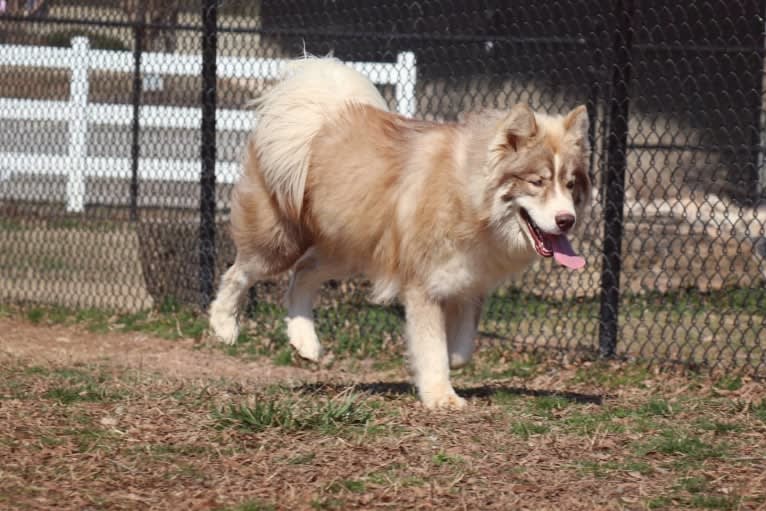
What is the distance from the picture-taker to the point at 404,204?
5.68m

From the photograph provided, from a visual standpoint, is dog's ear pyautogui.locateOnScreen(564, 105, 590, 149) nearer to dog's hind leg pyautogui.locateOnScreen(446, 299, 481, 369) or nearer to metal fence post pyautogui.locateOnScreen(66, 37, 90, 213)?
dog's hind leg pyautogui.locateOnScreen(446, 299, 481, 369)

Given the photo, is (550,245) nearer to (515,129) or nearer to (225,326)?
(515,129)

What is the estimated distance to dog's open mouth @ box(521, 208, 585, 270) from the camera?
5.37m

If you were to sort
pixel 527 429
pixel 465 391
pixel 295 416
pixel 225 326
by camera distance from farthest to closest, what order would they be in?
pixel 225 326 → pixel 465 391 → pixel 527 429 → pixel 295 416

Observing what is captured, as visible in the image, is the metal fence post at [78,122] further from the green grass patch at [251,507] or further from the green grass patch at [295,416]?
the green grass patch at [251,507]

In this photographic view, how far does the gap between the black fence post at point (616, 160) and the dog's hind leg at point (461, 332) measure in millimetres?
1425

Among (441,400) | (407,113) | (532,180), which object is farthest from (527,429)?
(407,113)

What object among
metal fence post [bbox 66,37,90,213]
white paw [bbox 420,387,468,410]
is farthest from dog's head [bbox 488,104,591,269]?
metal fence post [bbox 66,37,90,213]

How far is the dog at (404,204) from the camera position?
536 centimetres

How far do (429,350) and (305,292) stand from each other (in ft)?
3.54

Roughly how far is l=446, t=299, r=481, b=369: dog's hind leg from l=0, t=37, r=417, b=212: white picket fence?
489 centimetres

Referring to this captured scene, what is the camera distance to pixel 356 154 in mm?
5980

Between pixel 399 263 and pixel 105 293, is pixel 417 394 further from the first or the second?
pixel 105 293

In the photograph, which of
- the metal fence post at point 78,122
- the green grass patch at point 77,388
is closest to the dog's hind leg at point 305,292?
the green grass patch at point 77,388
